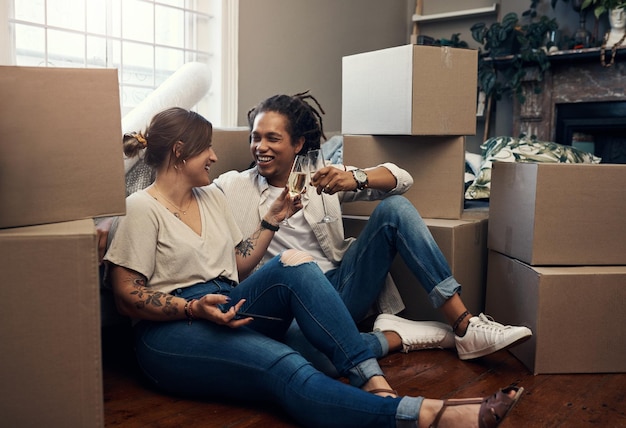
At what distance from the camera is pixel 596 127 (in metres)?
4.06

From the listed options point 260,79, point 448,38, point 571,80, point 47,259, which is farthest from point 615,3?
point 47,259

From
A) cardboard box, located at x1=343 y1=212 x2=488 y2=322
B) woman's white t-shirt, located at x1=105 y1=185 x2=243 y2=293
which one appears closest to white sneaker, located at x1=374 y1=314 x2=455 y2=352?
cardboard box, located at x1=343 y1=212 x2=488 y2=322

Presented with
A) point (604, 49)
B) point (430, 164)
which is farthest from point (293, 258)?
point (604, 49)

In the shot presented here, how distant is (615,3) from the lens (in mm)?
3668

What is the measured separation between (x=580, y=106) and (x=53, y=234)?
373 cm

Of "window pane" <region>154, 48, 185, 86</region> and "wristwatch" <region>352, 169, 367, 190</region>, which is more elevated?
"window pane" <region>154, 48, 185, 86</region>

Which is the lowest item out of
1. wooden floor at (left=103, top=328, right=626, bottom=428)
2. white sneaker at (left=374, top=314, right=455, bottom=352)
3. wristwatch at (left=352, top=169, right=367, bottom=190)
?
wooden floor at (left=103, top=328, right=626, bottom=428)

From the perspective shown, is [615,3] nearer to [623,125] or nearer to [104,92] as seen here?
[623,125]

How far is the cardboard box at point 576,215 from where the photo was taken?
6.02 ft

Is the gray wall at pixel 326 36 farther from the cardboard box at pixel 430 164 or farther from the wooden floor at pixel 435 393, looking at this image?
the wooden floor at pixel 435 393

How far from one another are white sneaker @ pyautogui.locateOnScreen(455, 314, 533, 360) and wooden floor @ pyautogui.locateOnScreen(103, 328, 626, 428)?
0.16 ft

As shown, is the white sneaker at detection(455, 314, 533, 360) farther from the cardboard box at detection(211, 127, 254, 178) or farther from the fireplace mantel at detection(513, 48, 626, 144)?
the fireplace mantel at detection(513, 48, 626, 144)

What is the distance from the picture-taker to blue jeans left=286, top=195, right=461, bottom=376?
1.84m

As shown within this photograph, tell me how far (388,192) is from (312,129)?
305 millimetres
